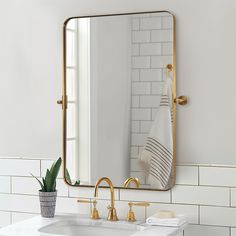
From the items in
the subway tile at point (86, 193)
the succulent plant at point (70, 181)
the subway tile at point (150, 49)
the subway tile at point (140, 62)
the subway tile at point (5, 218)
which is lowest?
the subway tile at point (5, 218)

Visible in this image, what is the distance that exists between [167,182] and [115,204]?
291 millimetres

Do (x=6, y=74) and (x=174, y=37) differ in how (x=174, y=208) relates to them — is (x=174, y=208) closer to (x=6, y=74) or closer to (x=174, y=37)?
(x=174, y=37)

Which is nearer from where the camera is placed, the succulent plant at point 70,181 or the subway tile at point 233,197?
the subway tile at point 233,197

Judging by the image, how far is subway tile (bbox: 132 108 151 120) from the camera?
2809 millimetres

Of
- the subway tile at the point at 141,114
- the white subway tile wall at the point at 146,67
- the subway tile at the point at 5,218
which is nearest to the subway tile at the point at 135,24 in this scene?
the white subway tile wall at the point at 146,67

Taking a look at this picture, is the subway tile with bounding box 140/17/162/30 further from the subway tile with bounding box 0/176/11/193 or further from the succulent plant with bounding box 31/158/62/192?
the subway tile with bounding box 0/176/11/193

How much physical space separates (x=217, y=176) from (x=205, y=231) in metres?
0.26

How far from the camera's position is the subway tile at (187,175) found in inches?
109

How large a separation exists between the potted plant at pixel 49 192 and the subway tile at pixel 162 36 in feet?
2.43

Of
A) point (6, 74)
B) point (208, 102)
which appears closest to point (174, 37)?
point (208, 102)

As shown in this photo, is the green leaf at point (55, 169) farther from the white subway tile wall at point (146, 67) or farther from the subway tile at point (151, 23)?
the subway tile at point (151, 23)

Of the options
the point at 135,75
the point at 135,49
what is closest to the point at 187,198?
the point at 135,75

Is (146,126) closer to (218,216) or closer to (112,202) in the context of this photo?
(112,202)

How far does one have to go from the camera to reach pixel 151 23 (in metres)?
2.79
